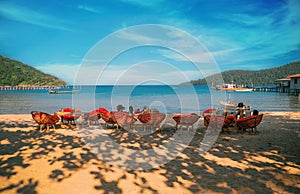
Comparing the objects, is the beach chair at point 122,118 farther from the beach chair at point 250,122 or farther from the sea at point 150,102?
the beach chair at point 250,122

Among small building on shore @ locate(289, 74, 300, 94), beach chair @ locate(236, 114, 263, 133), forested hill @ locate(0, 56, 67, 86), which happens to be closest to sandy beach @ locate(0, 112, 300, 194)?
beach chair @ locate(236, 114, 263, 133)

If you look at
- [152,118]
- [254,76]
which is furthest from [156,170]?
[254,76]

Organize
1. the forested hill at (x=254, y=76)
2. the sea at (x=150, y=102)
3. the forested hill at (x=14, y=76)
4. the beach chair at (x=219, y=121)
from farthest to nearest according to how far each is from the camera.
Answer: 1. the forested hill at (x=254, y=76)
2. the forested hill at (x=14, y=76)
3. the sea at (x=150, y=102)
4. the beach chair at (x=219, y=121)

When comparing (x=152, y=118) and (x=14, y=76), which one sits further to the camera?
(x=14, y=76)

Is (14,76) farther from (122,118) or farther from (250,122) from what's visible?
Result: (250,122)

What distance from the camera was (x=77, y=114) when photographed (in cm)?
1122

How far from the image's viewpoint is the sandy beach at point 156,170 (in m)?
4.41

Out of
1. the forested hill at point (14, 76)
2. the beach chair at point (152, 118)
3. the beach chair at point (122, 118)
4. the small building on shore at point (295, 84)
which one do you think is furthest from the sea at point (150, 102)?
the forested hill at point (14, 76)

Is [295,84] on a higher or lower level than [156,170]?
higher

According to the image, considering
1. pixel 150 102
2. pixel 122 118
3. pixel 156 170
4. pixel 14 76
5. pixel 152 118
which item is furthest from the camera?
pixel 14 76

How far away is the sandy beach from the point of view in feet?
14.5

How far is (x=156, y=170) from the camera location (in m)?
5.35

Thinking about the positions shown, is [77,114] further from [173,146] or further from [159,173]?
[159,173]

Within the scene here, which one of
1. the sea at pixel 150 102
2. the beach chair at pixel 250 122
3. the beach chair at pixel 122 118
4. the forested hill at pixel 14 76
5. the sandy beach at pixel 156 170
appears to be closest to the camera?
the sandy beach at pixel 156 170
